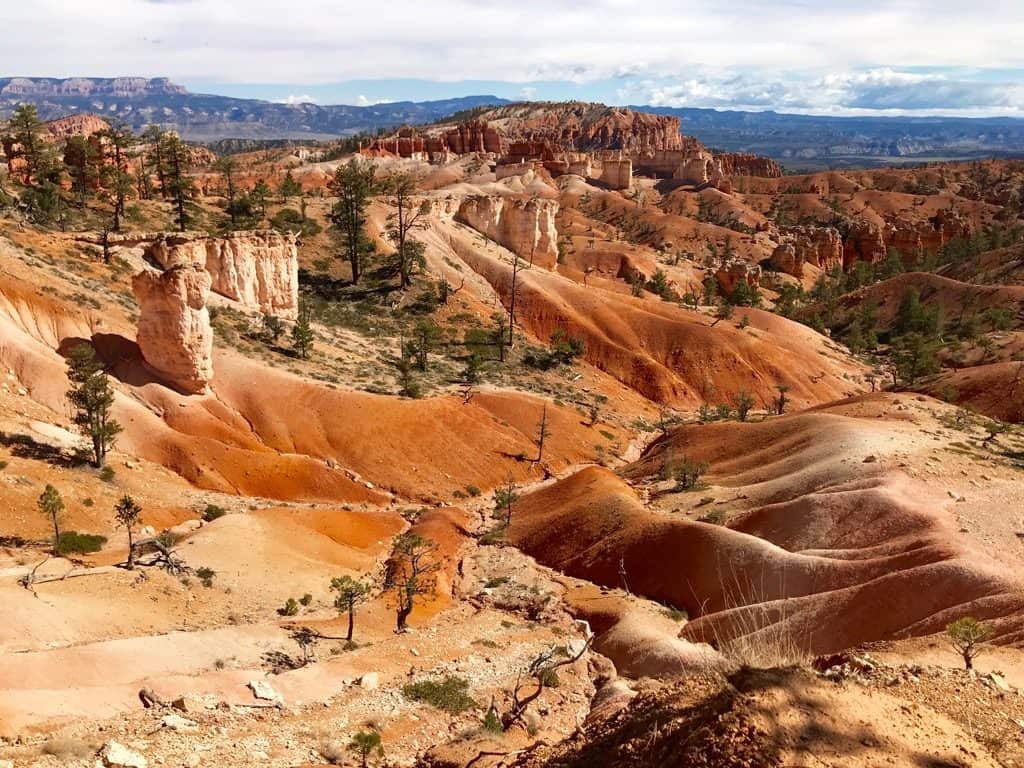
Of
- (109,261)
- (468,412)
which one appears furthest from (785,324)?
(109,261)

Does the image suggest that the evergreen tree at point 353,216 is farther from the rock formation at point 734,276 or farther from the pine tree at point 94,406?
the rock formation at point 734,276

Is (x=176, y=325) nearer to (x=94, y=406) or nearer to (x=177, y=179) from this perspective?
(x=94, y=406)

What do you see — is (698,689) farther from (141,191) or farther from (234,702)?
(141,191)

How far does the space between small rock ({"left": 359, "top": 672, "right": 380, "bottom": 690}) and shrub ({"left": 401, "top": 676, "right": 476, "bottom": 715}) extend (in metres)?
0.71

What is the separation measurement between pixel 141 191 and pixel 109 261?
26.7 meters

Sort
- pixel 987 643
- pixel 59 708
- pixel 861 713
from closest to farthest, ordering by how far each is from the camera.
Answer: pixel 861 713 → pixel 59 708 → pixel 987 643

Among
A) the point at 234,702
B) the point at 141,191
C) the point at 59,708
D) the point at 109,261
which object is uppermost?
the point at 141,191

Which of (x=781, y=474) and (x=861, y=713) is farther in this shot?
(x=781, y=474)

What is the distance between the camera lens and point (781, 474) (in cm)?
3416

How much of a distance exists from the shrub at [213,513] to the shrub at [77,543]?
4.77m

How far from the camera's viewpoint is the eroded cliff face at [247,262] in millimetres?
48031

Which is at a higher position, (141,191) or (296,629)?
(141,191)

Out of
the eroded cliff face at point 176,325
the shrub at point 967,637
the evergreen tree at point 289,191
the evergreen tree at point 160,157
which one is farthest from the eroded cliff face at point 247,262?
the shrub at point 967,637

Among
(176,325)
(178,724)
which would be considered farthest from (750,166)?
(178,724)
